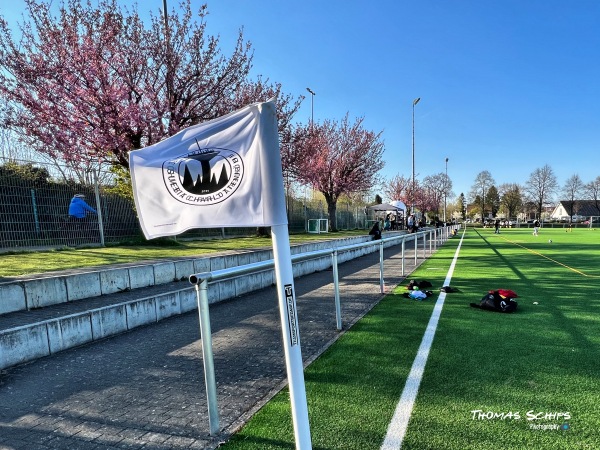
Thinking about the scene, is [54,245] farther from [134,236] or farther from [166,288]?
[166,288]

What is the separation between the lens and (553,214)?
389ft

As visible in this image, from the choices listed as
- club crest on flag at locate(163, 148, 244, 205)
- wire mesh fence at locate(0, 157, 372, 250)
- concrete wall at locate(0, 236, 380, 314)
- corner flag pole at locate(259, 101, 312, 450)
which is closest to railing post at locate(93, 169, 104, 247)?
wire mesh fence at locate(0, 157, 372, 250)

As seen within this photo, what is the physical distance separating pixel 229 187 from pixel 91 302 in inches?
226

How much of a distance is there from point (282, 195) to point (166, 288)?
21.3ft

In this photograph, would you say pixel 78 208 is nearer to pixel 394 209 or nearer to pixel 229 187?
pixel 229 187

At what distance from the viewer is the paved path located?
290cm

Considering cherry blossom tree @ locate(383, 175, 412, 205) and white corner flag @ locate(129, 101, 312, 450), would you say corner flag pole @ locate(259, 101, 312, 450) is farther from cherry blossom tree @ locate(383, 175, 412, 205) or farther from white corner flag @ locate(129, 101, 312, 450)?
cherry blossom tree @ locate(383, 175, 412, 205)

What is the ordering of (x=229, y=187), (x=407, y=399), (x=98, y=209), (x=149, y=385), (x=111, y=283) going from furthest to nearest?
→ (x=98, y=209)
(x=111, y=283)
(x=149, y=385)
(x=407, y=399)
(x=229, y=187)

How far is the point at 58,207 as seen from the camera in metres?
11.6

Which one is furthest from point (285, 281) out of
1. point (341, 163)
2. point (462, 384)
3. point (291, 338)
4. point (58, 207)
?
point (341, 163)

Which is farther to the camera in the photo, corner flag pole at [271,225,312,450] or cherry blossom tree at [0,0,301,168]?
cherry blossom tree at [0,0,301,168]

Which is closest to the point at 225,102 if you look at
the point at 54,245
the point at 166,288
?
the point at 54,245

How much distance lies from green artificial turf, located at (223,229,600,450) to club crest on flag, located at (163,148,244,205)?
183 cm

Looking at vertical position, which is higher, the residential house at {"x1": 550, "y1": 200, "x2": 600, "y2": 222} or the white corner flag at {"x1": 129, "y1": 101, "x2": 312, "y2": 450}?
the white corner flag at {"x1": 129, "y1": 101, "x2": 312, "y2": 450}
